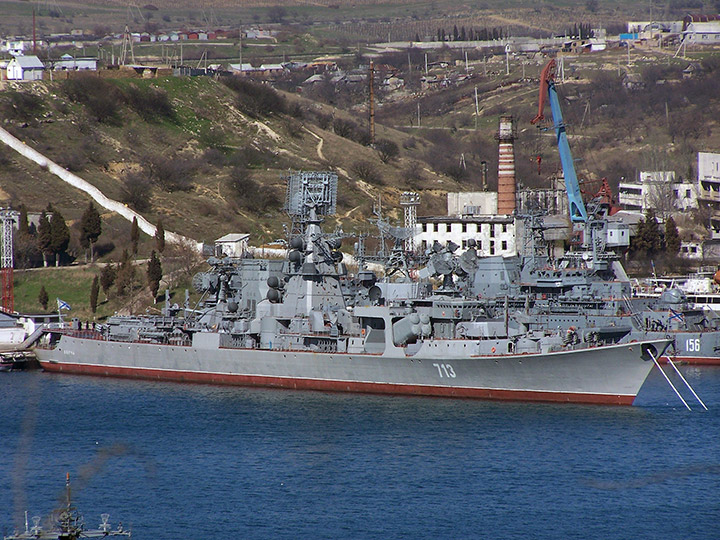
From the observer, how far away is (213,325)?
57.8m

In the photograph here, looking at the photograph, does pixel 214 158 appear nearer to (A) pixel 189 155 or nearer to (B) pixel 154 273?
(A) pixel 189 155

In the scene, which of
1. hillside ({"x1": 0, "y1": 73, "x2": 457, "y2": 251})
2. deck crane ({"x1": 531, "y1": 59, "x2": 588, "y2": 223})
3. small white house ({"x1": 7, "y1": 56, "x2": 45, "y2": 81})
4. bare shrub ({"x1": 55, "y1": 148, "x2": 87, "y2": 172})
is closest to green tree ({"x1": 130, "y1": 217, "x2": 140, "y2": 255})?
hillside ({"x1": 0, "y1": 73, "x2": 457, "y2": 251})

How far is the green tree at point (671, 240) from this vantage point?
83.6 m

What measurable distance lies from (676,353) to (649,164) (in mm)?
61488

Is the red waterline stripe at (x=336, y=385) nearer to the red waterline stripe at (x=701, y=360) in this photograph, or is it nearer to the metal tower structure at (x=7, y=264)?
the metal tower structure at (x=7, y=264)

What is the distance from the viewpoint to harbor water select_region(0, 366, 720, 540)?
3350cm

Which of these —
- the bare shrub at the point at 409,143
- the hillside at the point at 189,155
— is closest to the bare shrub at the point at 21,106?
the hillside at the point at 189,155

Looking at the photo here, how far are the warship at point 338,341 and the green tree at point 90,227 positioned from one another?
50.7 feet

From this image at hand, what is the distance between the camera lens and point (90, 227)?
7625 cm

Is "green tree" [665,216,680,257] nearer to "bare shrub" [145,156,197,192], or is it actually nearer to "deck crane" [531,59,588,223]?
"deck crane" [531,59,588,223]

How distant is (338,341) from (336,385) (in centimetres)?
204

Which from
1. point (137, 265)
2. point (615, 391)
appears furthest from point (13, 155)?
point (615, 391)

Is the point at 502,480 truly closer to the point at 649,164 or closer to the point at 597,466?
the point at 597,466

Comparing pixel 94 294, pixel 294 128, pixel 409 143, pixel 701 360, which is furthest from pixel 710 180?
pixel 94 294
